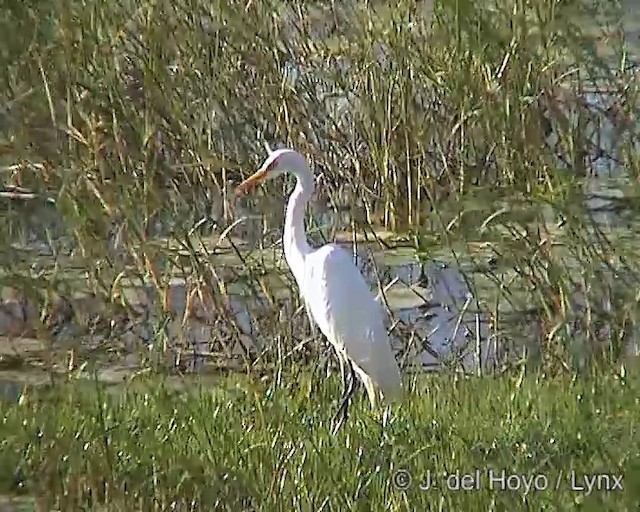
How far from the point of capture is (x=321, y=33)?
4.05 metres

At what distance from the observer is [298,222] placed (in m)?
3.37

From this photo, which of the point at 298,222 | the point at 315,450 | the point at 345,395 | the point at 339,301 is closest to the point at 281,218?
the point at 298,222

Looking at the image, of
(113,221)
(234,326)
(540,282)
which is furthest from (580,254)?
(113,221)

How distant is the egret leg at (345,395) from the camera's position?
2.77m

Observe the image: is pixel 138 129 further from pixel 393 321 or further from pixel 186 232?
pixel 393 321

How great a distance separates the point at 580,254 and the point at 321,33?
119 cm

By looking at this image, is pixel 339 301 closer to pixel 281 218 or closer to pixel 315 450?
pixel 281 218

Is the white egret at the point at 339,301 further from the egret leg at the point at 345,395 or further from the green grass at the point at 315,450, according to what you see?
the green grass at the point at 315,450

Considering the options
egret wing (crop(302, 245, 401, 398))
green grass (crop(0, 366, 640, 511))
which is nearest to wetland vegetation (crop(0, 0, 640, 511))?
green grass (crop(0, 366, 640, 511))

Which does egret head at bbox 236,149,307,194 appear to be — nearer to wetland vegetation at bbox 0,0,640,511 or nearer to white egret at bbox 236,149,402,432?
white egret at bbox 236,149,402,432

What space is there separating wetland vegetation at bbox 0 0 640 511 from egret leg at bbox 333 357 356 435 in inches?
1.2

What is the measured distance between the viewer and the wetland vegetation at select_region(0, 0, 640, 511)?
2682 millimetres

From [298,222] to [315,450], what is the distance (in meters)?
1.09

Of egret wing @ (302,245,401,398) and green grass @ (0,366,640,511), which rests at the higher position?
egret wing @ (302,245,401,398)
